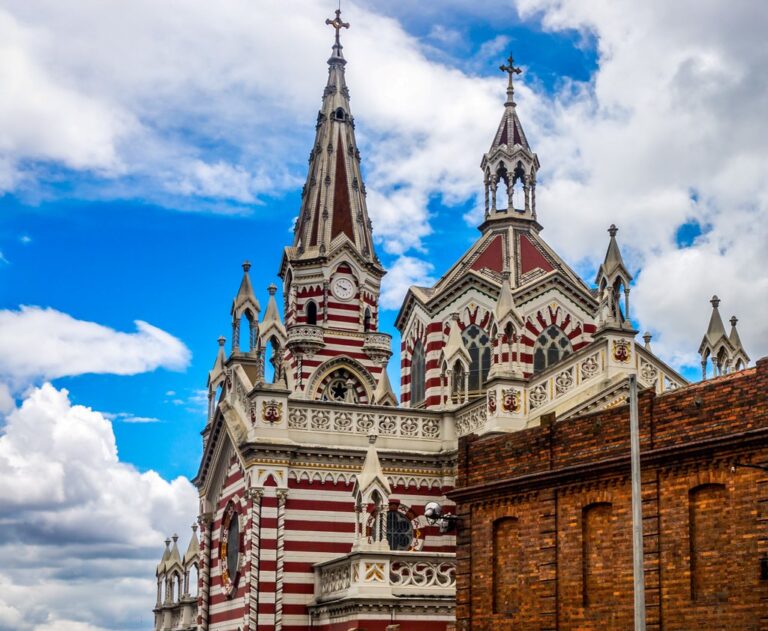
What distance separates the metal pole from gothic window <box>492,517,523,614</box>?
177 inches

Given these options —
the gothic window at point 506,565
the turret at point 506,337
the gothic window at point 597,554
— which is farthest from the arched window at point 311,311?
the gothic window at point 597,554

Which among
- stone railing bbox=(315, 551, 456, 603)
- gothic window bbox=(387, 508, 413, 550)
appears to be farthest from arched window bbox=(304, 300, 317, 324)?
stone railing bbox=(315, 551, 456, 603)

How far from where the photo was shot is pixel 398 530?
4559 centimetres

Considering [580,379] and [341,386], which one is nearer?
[580,379]

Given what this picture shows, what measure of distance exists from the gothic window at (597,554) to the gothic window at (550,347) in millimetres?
25452

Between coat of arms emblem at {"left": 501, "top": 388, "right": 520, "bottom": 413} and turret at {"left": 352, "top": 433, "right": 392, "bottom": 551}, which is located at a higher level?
coat of arms emblem at {"left": 501, "top": 388, "right": 520, "bottom": 413}

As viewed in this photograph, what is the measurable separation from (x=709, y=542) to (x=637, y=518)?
195cm

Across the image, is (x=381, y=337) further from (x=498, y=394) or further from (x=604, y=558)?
(x=604, y=558)

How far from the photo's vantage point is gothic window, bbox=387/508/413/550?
149ft

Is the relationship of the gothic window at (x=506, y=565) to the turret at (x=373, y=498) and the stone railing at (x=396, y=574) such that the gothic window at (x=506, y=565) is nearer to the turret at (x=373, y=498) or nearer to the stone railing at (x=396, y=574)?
the stone railing at (x=396, y=574)

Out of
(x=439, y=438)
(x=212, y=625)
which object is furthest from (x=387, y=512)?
(x=212, y=625)

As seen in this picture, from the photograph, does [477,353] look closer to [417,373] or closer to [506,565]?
[417,373]

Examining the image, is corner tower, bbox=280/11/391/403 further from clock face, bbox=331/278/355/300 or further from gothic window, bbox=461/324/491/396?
gothic window, bbox=461/324/491/396

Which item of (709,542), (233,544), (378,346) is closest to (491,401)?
(233,544)
